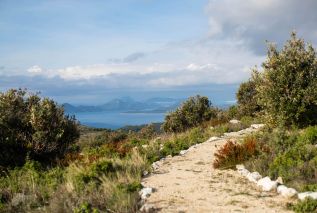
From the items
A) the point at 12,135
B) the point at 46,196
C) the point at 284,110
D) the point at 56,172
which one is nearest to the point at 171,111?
the point at 284,110

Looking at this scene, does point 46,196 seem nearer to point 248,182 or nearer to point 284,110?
point 248,182

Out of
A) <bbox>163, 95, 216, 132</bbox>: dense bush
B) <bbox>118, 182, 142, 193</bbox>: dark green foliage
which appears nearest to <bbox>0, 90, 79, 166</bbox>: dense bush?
<bbox>118, 182, 142, 193</bbox>: dark green foliage

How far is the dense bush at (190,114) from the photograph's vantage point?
36.7 meters

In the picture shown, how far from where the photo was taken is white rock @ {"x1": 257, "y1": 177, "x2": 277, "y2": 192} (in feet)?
41.2

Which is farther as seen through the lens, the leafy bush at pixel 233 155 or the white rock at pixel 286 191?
the leafy bush at pixel 233 155

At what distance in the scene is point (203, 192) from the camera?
1264 centimetres

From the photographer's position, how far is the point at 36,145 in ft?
64.5

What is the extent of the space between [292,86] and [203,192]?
416 inches

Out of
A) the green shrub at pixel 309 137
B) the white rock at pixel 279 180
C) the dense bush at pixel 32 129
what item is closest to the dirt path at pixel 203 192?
the white rock at pixel 279 180

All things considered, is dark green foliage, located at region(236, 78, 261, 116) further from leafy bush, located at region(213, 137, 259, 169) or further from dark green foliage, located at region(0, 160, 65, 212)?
dark green foliage, located at region(0, 160, 65, 212)

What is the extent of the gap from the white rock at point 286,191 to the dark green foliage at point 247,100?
886 inches

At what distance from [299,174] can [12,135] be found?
12.3 m

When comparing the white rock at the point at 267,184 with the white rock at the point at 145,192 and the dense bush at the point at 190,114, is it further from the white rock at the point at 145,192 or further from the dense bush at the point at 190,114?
the dense bush at the point at 190,114

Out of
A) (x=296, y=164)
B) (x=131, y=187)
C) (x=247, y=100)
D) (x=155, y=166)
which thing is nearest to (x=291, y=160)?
(x=296, y=164)
